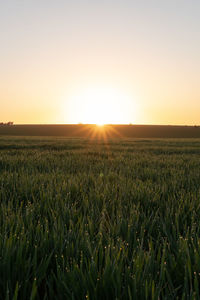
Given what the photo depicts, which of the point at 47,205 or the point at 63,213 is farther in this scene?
the point at 47,205

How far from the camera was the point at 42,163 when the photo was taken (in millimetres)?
5176

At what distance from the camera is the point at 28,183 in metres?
2.92

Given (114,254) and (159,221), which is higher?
(114,254)

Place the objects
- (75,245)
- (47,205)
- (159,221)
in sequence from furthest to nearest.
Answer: (47,205) < (159,221) < (75,245)

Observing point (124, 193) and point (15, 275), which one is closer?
point (15, 275)

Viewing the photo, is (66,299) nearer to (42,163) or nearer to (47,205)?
(47,205)

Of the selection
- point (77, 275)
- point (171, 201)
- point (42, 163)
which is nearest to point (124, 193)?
point (171, 201)

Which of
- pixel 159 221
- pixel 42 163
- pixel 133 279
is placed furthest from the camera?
pixel 42 163

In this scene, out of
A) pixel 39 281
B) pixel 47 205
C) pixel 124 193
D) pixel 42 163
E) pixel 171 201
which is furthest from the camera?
pixel 42 163

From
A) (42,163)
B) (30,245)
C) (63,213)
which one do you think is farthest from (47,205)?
(42,163)

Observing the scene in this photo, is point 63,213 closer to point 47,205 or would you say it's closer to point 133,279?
point 47,205

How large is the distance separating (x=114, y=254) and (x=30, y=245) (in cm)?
55

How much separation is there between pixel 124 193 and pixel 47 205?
34.8 inches

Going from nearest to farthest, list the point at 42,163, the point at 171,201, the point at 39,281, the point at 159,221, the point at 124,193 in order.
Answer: the point at 39,281, the point at 159,221, the point at 171,201, the point at 124,193, the point at 42,163
